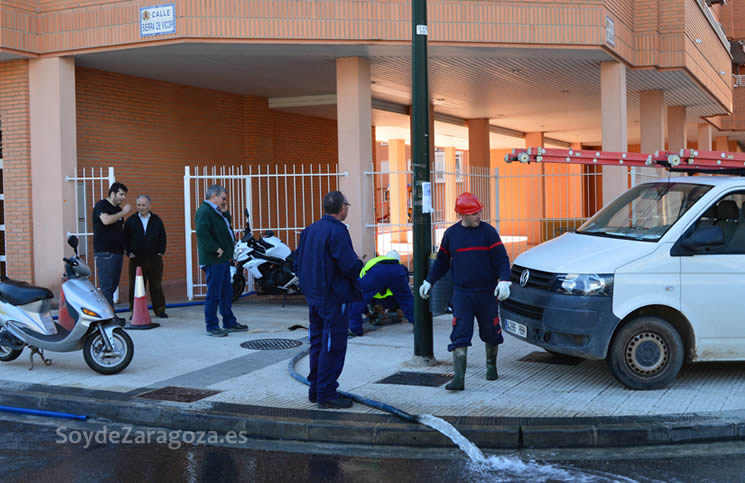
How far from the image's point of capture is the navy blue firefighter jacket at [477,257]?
6871mm

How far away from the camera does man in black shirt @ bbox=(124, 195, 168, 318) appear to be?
10750 mm

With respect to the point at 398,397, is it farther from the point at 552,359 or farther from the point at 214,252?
the point at 214,252

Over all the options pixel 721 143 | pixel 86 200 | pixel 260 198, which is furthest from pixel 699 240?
pixel 721 143

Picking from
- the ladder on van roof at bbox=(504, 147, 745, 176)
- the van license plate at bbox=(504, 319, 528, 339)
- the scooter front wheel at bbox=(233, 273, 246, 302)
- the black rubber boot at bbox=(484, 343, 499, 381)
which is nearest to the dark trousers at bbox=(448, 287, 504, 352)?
the black rubber boot at bbox=(484, 343, 499, 381)

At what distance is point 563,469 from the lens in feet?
17.0

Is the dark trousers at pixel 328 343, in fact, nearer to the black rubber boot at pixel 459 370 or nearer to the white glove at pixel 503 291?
the black rubber boot at pixel 459 370

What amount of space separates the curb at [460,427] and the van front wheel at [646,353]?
0.81 meters

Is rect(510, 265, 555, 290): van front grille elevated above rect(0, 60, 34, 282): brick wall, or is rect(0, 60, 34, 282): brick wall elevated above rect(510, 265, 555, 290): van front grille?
rect(0, 60, 34, 282): brick wall

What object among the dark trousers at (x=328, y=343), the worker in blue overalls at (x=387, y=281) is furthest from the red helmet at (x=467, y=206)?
the worker in blue overalls at (x=387, y=281)

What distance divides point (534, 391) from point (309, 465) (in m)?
2.34

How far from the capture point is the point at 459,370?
679 cm

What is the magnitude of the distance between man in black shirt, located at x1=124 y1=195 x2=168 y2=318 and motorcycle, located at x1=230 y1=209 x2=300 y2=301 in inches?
63.5

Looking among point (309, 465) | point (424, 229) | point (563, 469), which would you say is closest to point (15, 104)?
point (424, 229)

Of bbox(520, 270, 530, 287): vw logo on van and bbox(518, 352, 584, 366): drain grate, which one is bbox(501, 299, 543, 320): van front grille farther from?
bbox(518, 352, 584, 366): drain grate
